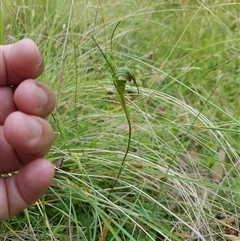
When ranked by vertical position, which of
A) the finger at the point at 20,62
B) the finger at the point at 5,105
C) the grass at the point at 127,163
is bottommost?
the grass at the point at 127,163

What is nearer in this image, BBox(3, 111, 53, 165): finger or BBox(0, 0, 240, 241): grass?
BBox(3, 111, 53, 165): finger

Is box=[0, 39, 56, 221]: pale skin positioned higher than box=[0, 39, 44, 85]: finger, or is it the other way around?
box=[0, 39, 44, 85]: finger

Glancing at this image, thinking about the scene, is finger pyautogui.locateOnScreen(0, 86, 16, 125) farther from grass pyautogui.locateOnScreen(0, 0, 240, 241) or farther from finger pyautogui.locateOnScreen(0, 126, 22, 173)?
grass pyautogui.locateOnScreen(0, 0, 240, 241)

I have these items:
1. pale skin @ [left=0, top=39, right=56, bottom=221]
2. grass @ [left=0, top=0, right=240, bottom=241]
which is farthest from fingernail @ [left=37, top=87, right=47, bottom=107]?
grass @ [left=0, top=0, right=240, bottom=241]

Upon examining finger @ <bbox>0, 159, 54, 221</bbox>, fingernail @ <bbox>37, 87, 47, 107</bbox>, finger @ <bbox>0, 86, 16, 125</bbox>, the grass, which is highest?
fingernail @ <bbox>37, 87, 47, 107</bbox>

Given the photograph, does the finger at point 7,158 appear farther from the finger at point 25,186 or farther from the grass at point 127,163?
the grass at point 127,163

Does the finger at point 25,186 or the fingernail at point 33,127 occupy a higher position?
the fingernail at point 33,127

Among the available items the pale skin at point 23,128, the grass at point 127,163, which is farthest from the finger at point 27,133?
the grass at point 127,163

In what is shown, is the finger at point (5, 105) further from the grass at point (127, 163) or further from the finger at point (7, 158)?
the grass at point (127, 163)

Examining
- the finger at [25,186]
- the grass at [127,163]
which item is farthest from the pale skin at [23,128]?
the grass at [127,163]

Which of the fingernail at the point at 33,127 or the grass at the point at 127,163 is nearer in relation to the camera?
the fingernail at the point at 33,127
